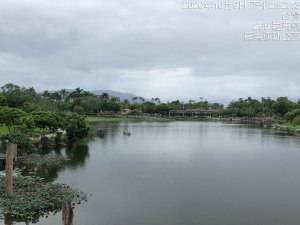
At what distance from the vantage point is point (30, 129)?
33500 millimetres

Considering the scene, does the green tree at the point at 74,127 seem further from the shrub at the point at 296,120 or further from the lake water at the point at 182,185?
the shrub at the point at 296,120

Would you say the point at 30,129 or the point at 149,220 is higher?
the point at 30,129

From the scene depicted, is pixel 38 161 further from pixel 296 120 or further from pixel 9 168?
pixel 296 120

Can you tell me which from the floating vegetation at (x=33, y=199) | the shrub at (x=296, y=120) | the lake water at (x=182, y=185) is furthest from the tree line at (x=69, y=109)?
the floating vegetation at (x=33, y=199)

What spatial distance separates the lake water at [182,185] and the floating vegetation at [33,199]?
0.66m

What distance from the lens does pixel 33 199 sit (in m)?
17.2

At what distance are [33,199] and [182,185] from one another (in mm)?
9749

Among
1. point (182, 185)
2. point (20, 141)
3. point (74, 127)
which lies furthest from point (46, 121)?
point (182, 185)

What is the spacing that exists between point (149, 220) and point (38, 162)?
13.5m

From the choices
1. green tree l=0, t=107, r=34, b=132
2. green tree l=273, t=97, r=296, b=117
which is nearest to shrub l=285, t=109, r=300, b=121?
green tree l=273, t=97, r=296, b=117

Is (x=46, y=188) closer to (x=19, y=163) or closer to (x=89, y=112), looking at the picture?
(x=19, y=163)

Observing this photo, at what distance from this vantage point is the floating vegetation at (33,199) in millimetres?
16172

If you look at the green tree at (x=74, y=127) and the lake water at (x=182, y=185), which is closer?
the lake water at (x=182, y=185)

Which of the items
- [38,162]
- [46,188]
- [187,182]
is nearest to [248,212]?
[187,182]
